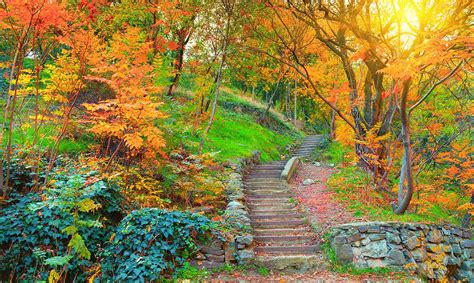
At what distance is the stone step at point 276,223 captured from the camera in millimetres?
8719

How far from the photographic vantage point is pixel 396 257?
7156mm

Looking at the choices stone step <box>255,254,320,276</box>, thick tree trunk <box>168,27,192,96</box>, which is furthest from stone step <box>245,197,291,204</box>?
thick tree trunk <box>168,27,192,96</box>

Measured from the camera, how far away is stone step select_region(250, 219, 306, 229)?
28.6 feet

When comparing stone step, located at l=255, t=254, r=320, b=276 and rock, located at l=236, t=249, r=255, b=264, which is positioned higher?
rock, located at l=236, t=249, r=255, b=264

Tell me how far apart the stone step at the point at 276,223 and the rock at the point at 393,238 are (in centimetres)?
208

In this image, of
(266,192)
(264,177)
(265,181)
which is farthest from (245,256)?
(264,177)

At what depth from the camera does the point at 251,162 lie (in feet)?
45.3

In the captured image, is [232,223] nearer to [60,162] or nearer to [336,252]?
[336,252]

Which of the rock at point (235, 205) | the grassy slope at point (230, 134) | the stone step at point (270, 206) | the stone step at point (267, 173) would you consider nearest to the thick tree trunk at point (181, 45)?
the grassy slope at point (230, 134)

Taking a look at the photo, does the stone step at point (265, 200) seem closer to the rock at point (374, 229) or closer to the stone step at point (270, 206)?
the stone step at point (270, 206)

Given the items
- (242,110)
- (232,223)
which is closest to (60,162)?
(232,223)

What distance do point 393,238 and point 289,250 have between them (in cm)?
218

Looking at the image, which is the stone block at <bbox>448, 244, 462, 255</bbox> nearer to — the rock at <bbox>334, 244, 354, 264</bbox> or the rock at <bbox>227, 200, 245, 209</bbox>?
the rock at <bbox>334, 244, 354, 264</bbox>

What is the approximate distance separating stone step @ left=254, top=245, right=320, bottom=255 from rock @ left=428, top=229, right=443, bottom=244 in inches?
103
